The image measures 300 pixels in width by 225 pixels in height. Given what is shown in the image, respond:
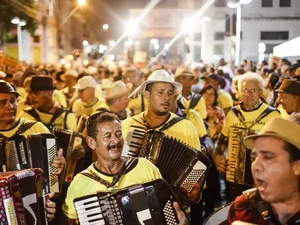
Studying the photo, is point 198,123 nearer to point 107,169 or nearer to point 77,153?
point 77,153

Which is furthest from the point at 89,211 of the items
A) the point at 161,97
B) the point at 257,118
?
the point at 257,118

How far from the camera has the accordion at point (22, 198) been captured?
3.98 meters

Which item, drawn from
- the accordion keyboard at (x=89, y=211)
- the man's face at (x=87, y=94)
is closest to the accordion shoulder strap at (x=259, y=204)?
the accordion keyboard at (x=89, y=211)

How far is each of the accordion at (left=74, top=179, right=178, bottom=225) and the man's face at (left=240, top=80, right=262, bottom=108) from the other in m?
3.43

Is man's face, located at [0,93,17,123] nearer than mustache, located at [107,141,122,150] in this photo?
No

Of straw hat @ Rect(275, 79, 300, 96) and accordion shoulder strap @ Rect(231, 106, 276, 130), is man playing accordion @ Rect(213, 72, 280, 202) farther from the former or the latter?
straw hat @ Rect(275, 79, 300, 96)

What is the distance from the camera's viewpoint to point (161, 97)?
577cm

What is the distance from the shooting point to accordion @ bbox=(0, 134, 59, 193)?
5.16 m

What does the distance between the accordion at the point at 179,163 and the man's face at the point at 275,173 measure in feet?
5.71

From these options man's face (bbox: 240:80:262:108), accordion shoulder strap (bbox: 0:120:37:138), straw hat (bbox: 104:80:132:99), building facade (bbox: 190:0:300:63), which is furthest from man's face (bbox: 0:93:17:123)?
building facade (bbox: 190:0:300:63)

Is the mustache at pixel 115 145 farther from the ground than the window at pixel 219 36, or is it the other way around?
the window at pixel 219 36

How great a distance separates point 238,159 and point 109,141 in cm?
264

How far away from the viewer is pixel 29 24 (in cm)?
3669

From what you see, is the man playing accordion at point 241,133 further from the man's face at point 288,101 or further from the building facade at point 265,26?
the building facade at point 265,26
